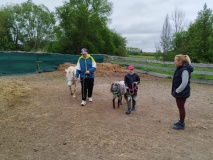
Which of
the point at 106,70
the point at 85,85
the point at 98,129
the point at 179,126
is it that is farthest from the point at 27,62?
the point at 179,126

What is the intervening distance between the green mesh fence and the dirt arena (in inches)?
199

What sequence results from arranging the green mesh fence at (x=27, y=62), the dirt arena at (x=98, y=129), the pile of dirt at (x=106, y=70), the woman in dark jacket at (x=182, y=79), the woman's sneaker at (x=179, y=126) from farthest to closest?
the pile of dirt at (x=106, y=70) → the green mesh fence at (x=27, y=62) → the woman's sneaker at (x=179, y=126) → the woman in dark jacket at (x=182, y=79) → the dirt arena at (x=98, y=129)

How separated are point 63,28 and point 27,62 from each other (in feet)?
42.8

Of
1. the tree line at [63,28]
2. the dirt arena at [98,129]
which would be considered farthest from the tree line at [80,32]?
the dirt arena at [98,129]

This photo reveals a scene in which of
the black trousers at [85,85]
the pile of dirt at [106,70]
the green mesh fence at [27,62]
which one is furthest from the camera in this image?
the pile of dirt at [106,70]

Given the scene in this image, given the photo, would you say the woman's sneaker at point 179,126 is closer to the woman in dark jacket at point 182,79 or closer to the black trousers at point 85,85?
the woman in dark jacket at point 182,79

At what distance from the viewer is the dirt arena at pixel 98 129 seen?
403 centimetres

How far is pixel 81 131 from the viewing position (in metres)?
4.99

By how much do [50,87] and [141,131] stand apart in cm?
584

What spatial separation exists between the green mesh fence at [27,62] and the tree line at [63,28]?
393 inches

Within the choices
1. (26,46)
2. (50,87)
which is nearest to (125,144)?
(50,87)

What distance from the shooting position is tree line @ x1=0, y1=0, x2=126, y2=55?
84.5ft

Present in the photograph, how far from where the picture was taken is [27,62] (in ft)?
46.3

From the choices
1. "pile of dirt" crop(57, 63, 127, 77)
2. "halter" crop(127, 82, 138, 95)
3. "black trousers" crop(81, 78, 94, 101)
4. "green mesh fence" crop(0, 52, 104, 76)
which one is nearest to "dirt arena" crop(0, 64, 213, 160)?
"black trousers" crop(81, 78, 94, 101)
